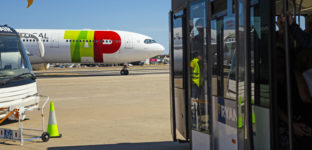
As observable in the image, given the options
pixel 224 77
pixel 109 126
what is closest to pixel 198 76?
pixel 224 77

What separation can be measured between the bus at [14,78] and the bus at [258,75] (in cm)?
587

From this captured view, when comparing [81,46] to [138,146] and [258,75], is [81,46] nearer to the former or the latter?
[138,146]

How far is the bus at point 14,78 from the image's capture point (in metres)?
10.1

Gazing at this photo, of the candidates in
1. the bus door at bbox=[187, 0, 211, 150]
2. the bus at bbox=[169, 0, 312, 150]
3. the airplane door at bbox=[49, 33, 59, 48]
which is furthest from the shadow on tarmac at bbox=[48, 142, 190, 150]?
the airplane door at bbox=[49, 33, 59, 48]

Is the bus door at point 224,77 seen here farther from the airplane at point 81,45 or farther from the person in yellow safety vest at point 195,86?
the airplane at point 81,45

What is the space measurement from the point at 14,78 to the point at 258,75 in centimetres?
802

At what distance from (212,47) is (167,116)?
6458 millimetres

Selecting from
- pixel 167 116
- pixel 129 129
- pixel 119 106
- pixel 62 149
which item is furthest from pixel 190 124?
pixel 119 106

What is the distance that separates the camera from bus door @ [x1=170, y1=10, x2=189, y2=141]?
21.5 ft

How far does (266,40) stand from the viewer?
3.98 metres

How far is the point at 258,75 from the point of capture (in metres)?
4.14

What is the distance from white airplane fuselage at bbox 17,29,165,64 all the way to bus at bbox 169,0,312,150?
2779 cm

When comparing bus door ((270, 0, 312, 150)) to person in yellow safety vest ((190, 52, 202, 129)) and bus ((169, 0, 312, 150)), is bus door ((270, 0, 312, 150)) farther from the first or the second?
person in yellow safety vest ((190, 52, 202, 129))

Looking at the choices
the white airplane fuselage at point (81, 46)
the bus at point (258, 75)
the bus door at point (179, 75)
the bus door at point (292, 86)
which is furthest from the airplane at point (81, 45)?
the bus door at point (292, 86)
